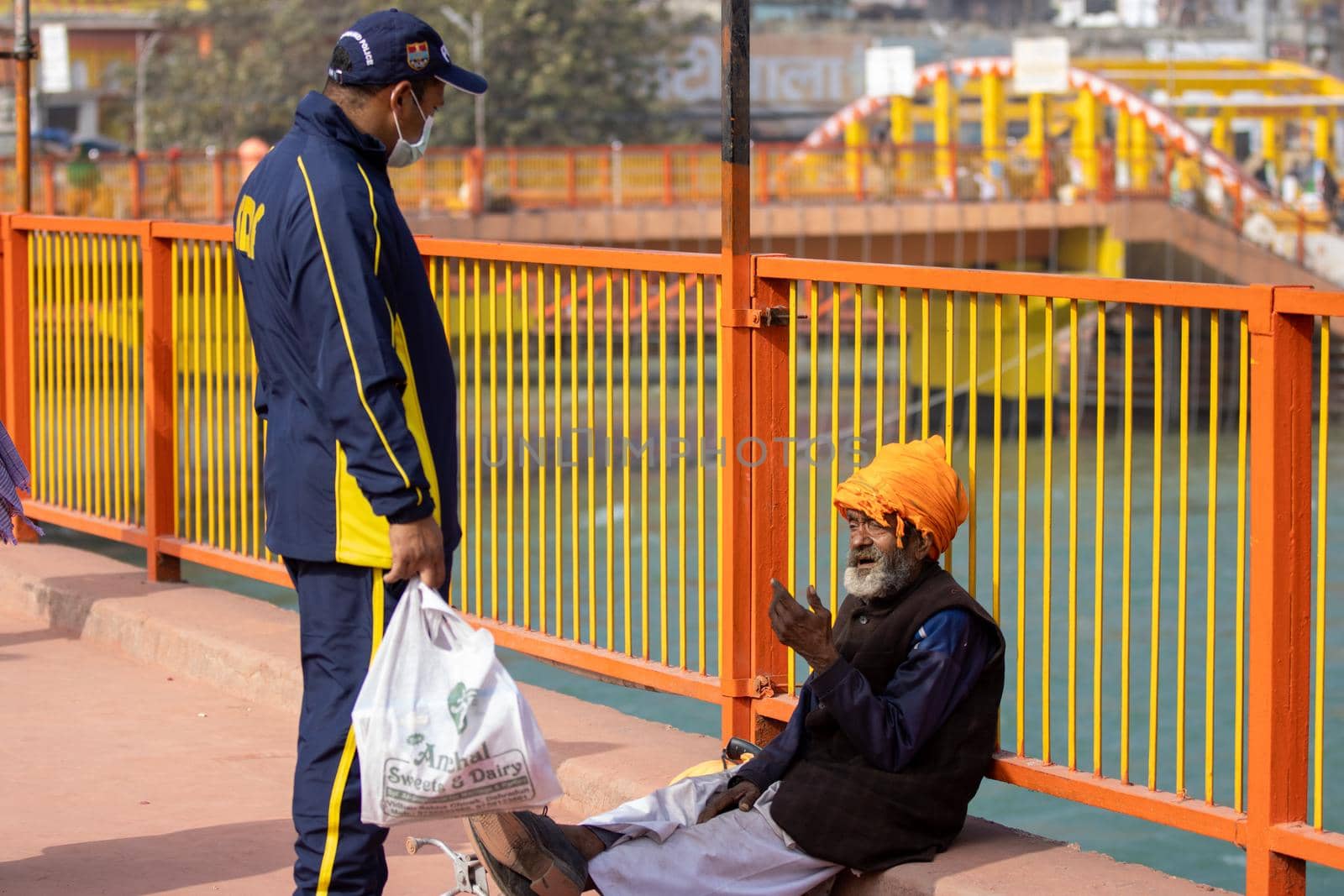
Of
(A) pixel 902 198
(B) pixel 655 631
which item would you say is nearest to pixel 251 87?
(A) pixel 902 198

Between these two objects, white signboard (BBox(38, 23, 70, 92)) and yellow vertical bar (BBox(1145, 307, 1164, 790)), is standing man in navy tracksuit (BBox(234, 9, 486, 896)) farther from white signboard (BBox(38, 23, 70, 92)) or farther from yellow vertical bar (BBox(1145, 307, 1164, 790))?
white signboard (BBox(38, 23, 70, 92))

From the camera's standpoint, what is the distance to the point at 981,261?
32438 millimetres

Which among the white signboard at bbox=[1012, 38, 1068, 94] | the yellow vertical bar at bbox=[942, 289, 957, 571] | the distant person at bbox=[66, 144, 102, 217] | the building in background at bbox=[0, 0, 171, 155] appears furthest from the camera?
the building in background at bbox=[0, 0, 171, 155]

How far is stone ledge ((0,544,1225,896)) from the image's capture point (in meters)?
3.71

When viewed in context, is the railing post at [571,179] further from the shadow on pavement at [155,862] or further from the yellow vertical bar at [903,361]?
the shadow on pavement at [155,862]

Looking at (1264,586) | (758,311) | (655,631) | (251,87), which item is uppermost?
(251,87)

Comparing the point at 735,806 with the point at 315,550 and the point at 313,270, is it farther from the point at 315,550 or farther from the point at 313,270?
the point at 313,270

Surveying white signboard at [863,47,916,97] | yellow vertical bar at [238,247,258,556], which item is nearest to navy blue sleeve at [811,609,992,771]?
yellow vertical bar at [238,247,258,556]

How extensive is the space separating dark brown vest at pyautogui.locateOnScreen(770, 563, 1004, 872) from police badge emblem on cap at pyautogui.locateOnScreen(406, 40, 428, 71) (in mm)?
1413

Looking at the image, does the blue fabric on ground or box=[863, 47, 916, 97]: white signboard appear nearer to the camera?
the blue fabric on ground

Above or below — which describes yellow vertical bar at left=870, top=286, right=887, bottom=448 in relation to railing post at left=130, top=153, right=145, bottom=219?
below

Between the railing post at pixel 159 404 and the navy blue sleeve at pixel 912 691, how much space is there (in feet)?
Answer: 12.0

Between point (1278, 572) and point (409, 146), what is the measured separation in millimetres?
1727

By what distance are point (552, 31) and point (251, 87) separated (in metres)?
7.76
